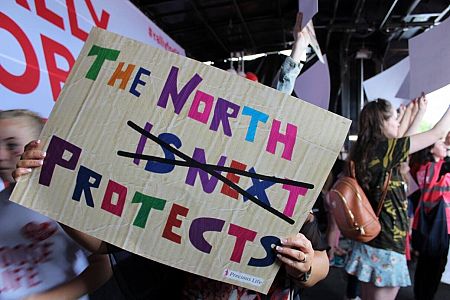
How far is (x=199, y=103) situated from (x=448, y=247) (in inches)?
92.4

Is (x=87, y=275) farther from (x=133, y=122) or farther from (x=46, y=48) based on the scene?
(x=46, y=48)

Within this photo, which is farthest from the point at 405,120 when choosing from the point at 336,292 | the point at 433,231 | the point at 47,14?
the point at 336,292

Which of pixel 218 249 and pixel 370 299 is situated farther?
pixel 370 299

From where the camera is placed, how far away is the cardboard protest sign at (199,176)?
0.68 meters

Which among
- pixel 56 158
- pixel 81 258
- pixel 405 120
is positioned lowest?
pixel 81 258

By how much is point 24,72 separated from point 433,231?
7.80ft

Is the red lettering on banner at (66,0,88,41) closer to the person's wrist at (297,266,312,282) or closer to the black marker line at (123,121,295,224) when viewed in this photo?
the black marker line at (123,121,295,224)

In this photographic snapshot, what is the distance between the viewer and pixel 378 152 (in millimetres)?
1657

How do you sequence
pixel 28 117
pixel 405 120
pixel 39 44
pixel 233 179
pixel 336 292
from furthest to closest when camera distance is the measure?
pixel 336 292
pixel 405 120
pixel 39 44
pixel 28 117
pixel 233 179

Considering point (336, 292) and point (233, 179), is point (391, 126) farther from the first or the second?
point (336, 292)

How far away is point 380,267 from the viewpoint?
168 centimetres

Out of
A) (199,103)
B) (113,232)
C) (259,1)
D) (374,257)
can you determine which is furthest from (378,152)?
(259,1)

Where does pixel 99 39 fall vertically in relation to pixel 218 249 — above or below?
above

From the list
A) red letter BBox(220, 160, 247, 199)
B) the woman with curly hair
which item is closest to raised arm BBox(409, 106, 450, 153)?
the woman with curly hair
